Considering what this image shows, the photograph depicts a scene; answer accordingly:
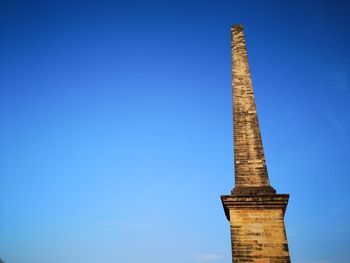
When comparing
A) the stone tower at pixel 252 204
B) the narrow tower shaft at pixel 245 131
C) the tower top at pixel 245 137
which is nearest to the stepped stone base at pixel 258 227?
the stone tower at pixel 252 204

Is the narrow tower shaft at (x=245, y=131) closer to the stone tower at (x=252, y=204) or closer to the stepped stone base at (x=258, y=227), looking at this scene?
the stone tower at (x=252, y=204)

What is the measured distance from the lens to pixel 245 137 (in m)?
8.11

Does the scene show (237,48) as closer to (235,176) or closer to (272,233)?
(235,176)

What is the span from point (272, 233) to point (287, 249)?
0.46m

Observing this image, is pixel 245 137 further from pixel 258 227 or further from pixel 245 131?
pixel 258 227

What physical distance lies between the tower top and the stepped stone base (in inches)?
11.4

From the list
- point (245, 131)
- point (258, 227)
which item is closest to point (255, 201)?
point (258, 227)

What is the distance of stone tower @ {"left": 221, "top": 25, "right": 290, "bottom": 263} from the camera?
652 cm

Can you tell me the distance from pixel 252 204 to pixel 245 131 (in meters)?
2.23

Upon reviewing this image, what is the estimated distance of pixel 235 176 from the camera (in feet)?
25.1

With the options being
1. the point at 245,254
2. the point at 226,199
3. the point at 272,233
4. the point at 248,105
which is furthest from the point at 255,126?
the point at 245,254

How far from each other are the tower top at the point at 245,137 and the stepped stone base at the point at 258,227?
0.95 ft

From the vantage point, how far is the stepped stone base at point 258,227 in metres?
6.46

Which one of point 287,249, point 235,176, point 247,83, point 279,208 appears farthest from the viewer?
point 247,83
